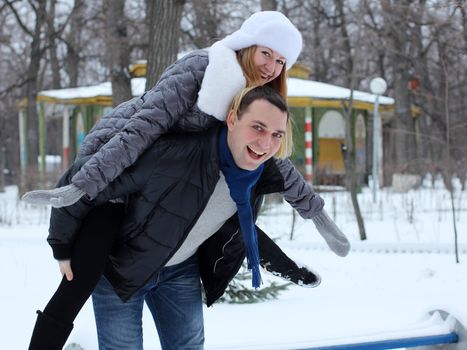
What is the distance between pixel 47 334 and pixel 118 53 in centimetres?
981

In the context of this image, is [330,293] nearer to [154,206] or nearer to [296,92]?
[154,206]

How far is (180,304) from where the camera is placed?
7.61 feet

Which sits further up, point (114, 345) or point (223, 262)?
point (223, 262)

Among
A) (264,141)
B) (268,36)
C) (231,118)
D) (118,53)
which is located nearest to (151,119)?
(231,118)

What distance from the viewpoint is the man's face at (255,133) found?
2025 mm

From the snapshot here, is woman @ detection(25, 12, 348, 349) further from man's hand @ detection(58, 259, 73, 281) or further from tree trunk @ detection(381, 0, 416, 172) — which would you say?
tree trunk @ detection(381, 0, 416, 172)

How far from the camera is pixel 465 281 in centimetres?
629

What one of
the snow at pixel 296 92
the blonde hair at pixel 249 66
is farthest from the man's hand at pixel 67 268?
the snow at pixel 296 92

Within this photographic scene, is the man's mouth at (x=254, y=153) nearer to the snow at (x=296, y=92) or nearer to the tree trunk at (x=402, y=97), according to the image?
the snow at (x=296, y=92)

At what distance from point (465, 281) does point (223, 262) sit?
4.60 m

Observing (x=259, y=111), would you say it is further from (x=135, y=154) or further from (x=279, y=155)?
(x=135, y=154)

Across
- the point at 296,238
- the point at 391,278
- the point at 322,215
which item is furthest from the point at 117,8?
the point at 322,215

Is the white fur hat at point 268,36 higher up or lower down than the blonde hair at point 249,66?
higher up

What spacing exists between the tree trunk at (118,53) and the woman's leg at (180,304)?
7.99 metres
